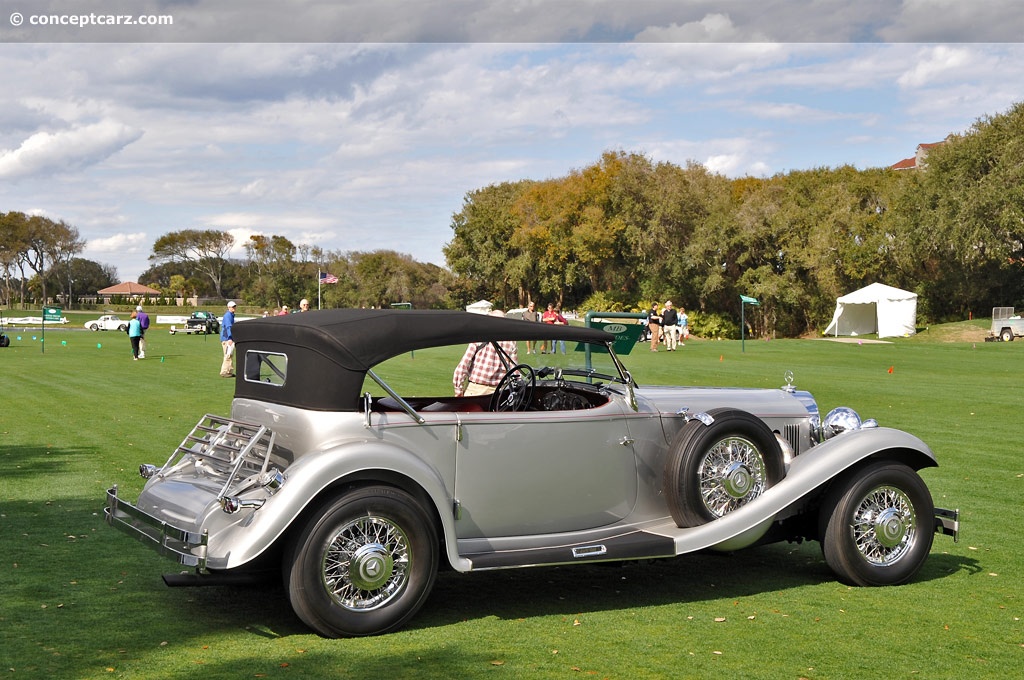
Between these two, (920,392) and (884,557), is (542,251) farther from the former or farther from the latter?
(884,557)

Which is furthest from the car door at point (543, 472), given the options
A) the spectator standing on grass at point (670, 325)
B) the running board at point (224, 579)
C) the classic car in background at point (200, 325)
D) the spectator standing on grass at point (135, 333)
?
the classic car in background at point (200, 325)

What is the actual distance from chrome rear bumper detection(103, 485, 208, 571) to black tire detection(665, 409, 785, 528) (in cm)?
277

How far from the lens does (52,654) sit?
481 centimetres

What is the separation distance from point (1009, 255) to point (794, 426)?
172 ft

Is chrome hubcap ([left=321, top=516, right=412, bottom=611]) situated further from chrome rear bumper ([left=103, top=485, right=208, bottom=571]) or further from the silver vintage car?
chrome rear bumper ([left=103, top=485, right=208, bottom=571])

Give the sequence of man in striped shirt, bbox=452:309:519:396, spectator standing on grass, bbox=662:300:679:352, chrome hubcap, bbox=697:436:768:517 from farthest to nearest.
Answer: spectator standing on grass, bbox=662:300:679:352 → man in striped shirt, bbox=452:309:519:396 → chrome hubcap, bbox=697:436:768:517

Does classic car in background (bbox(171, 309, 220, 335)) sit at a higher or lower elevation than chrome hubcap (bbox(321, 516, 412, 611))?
higher

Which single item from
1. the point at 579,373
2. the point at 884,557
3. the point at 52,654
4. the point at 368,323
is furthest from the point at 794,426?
the point at 52,654

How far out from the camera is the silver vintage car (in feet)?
17.0

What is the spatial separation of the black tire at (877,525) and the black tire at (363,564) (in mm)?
Result: 2615

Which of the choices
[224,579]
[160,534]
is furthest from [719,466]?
[160,534]

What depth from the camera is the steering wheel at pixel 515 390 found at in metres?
6.59

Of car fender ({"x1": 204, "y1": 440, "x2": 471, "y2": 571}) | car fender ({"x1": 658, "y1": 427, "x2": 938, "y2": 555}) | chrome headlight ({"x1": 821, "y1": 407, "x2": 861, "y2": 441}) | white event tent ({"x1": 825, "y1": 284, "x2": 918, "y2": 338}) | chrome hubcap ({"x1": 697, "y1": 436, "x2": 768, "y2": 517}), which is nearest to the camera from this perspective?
car fender ({"x1": 204, "y1": 440, "x2": 471, "y2": 571})

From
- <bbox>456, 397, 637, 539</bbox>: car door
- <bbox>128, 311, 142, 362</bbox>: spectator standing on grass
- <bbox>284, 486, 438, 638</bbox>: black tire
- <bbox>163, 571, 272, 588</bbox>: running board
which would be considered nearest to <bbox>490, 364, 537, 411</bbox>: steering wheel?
<bbox>456, 397, 637, 539</bbox>: car door
